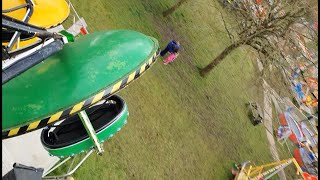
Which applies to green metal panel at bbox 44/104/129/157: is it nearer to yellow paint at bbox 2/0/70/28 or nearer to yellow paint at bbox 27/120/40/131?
yellow paint at bbox 27/120/40/131

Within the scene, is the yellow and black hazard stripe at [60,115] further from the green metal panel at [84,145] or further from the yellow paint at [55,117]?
the green metal panel at [84,145]

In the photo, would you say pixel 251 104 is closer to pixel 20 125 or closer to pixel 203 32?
pixel 203 32

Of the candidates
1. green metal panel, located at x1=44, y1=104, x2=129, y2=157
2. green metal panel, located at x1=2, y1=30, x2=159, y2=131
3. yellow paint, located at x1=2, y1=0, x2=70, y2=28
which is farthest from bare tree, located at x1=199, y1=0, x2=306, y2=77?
green metal panel, located at x1=2, y1=30, x2=159, y2=131

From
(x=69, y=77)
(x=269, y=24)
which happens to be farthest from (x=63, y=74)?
(x=269, y=24)

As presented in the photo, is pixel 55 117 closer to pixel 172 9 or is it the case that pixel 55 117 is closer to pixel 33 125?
pixel 33 125

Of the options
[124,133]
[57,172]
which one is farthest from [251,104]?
[57,172]

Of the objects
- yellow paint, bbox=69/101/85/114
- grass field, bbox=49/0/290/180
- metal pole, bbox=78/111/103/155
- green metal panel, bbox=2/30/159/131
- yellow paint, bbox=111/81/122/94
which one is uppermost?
green metal panel, bbox=2/30/159/131

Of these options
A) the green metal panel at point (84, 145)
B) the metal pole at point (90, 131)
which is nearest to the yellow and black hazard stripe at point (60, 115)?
the metal pole at point (90, 131)
